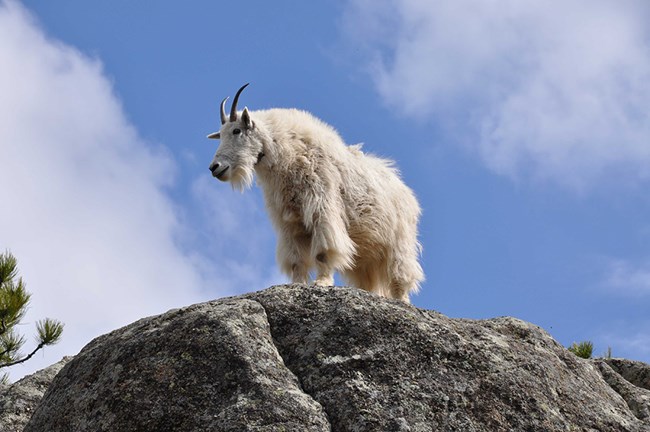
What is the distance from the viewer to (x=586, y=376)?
240 inches

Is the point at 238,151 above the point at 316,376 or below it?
above

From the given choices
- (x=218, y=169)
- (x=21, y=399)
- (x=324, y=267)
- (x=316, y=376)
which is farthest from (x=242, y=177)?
(x=316, y=376)

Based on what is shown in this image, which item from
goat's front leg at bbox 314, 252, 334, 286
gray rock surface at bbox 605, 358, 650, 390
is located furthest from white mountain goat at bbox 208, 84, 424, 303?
gray rock surface at bbox 605, 358, 650, 390

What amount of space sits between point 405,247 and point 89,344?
21.2ft

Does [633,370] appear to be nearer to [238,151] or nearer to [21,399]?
[21,399]

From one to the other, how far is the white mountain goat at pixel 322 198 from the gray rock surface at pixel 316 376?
4671 millimetres

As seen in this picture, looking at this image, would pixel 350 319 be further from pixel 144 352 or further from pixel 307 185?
pixel 307 185

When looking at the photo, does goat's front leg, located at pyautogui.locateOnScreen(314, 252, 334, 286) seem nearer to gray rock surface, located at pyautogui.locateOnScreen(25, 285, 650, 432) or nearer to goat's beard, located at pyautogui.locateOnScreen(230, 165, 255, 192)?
goat's beard, located at pyautogui.locateOnScreen(230, 165, 255, 192)

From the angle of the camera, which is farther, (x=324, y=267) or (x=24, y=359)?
(x=24, y=359)

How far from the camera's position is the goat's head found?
11195 mm

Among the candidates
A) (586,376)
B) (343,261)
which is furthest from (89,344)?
(343,261)

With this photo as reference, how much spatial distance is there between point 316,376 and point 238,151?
6298 mm

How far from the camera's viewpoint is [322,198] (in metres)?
10.7

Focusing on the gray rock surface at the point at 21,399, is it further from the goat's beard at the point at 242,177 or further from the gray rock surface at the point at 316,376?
the goat's beard at the point at 242,177
